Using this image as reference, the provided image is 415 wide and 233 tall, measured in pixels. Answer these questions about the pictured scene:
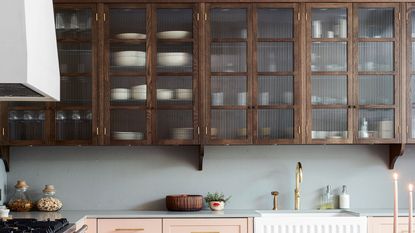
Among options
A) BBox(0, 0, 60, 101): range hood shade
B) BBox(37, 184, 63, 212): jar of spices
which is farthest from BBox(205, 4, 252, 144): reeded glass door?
BBox(0, 0, 60, 101): range hood shade

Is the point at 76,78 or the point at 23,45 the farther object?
the point at 76,78

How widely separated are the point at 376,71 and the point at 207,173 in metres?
1.39

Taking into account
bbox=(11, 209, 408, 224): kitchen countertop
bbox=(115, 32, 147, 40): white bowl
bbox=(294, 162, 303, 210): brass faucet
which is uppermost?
bbox=(115, 32, 147, 40): white bowl

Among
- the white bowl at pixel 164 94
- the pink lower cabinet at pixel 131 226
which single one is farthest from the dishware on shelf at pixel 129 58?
the pink lower cabinet at pixel 131 226

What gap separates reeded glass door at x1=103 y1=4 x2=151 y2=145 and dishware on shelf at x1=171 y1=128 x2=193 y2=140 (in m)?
0.18

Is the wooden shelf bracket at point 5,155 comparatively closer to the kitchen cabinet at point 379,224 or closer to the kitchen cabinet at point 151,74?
the kitchen cabinet at point 151,74

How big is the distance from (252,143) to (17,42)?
214 cm

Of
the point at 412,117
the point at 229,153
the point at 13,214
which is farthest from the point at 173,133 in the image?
the point at 412,117

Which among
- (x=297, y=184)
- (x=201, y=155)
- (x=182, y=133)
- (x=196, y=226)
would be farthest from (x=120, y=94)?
(x=297, y=184)

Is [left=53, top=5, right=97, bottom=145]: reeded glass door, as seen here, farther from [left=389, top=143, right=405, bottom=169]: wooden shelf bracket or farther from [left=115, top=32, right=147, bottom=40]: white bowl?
[left=389, top=143, right=405, bottom=169]: wooden shelf bracket

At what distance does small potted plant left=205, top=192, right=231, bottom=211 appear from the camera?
4.87 meters

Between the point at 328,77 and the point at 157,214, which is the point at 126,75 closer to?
the point at 157,214

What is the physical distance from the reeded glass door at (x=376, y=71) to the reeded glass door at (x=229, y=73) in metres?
0.76

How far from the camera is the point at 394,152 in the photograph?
502 centimetres
